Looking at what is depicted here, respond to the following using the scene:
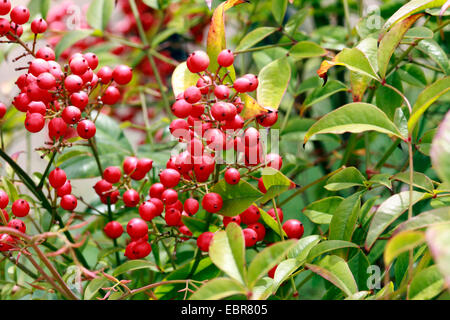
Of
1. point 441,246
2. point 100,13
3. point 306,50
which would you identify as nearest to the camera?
point 441,246

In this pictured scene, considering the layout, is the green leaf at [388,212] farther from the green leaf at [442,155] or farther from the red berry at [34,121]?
the red berry at [34,121]

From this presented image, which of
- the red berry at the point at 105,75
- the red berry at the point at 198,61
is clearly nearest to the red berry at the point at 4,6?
the red berry at the point at 105,75

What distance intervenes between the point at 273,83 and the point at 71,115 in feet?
0.67

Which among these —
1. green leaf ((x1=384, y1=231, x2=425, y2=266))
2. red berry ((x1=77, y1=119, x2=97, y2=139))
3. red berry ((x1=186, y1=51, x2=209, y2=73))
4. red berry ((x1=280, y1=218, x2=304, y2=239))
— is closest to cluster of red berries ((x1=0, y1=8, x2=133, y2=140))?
red berry ((x1=77, y1=119, x2=97, y2=139))

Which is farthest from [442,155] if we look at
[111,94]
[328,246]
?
[111,94]

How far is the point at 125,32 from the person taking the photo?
45.9 inches

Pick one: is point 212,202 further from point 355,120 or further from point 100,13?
point 100,13

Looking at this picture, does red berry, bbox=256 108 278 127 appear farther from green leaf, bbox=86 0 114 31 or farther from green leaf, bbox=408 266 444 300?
green leaf, bbox=86 0 114 31

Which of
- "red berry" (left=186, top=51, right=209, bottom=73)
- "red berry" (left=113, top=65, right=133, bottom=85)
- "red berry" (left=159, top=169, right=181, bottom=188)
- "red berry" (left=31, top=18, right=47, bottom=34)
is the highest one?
"red berry" (left=31, top=18, right=47, bottom=34)

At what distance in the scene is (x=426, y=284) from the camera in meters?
0.32

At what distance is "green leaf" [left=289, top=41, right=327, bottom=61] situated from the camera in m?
0.55

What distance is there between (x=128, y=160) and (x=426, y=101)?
1.02ft

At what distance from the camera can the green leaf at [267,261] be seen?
0.32 metres

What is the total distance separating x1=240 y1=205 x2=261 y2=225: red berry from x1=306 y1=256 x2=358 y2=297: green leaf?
0.09 metres
